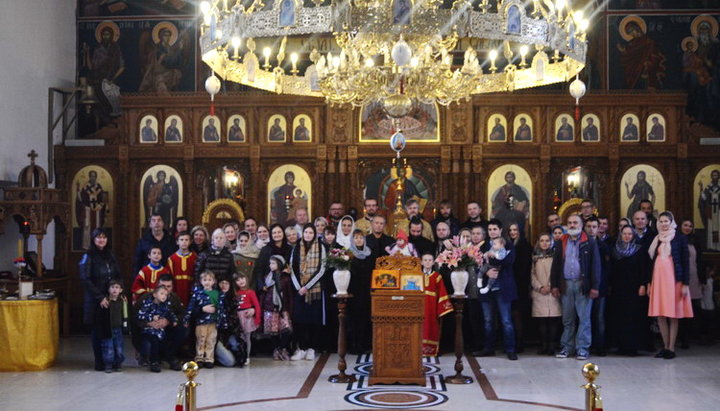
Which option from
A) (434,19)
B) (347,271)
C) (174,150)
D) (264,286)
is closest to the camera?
(434,19)

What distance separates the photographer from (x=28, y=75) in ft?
45.6

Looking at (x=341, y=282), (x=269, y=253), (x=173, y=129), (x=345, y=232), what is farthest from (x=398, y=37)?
(x=173, y=129)

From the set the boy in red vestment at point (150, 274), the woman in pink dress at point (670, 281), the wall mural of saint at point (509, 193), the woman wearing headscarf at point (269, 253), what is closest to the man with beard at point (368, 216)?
the woman wearing headscarf at point (269, 253)

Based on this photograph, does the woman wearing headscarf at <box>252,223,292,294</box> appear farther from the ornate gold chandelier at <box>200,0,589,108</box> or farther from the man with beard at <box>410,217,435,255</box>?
the ornate gold chandelier at <box>200,0,589,108</box>

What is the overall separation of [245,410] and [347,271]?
2.15 metres

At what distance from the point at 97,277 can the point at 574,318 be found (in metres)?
5.98

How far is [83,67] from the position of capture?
1561 cm

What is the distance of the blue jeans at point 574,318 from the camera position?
11.4 meters

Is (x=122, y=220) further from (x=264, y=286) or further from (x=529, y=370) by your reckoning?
(x=529, y=370)

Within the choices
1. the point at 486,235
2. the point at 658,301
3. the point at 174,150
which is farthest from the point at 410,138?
the point at 658,301

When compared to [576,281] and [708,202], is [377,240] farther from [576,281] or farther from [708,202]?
[708,202]

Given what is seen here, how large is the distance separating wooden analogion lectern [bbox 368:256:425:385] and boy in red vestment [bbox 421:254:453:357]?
1817 millimetres

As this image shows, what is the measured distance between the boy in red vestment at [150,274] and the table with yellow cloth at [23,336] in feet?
3.63

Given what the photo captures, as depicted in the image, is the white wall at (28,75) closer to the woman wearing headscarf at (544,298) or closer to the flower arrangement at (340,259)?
the flower arrangement at (340,259)
